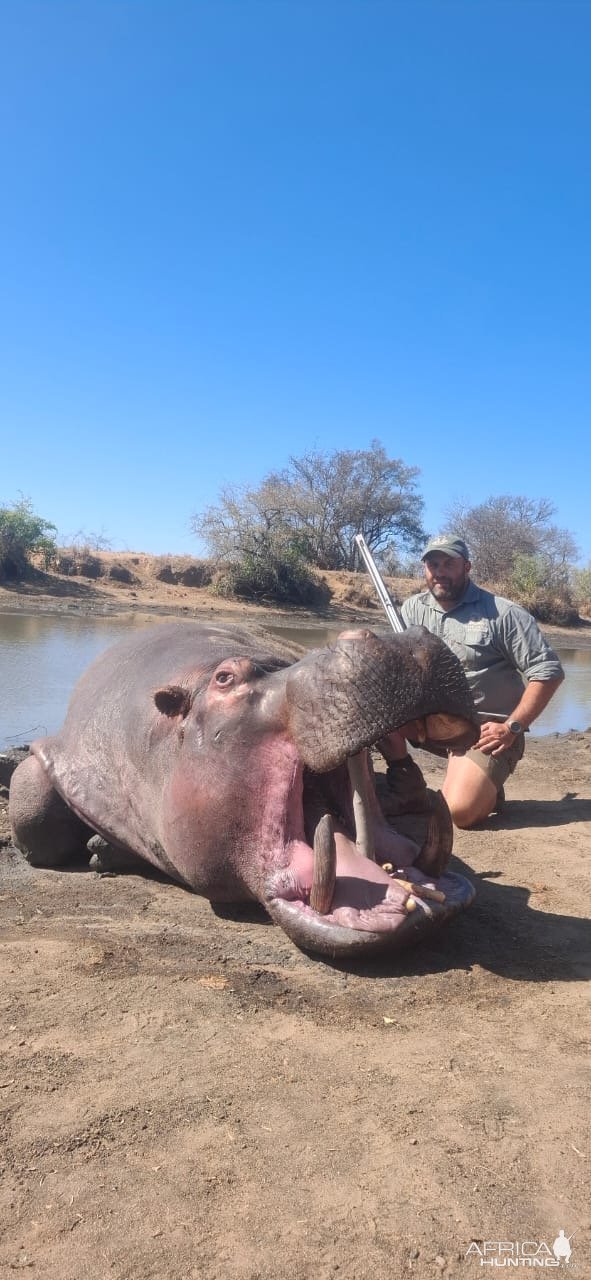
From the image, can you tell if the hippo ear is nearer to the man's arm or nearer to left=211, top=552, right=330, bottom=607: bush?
the man's arm

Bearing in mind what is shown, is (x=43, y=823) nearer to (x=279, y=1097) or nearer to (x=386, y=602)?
(x=279, y=1097)

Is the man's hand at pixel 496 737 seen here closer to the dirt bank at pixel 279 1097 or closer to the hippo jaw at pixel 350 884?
the dirt bank at pixel 279 1097

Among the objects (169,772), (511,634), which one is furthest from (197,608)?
(169,772)

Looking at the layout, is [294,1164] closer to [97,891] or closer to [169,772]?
[169,772]

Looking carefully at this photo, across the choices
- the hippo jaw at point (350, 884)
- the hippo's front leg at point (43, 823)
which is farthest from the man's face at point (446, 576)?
the hippo's front leg at point (43, 823)

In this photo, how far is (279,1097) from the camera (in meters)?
2.24

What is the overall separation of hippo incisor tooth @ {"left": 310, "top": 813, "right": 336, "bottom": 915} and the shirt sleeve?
2856 millimetres

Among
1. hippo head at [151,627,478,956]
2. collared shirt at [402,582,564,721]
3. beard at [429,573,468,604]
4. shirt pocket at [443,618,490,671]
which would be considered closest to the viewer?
hippo head at [151,627,478,956]

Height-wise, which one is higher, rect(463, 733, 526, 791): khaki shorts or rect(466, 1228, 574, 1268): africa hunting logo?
rect(463, 733, 526, 791): khaki shorts

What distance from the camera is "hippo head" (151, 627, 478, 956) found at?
2805 millimetres

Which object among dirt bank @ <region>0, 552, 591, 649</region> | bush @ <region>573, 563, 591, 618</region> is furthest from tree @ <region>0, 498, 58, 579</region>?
bush @ <region>573, 563, 591, 618</region>

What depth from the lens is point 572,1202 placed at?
6.04 ft

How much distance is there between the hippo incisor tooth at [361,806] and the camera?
124 inches

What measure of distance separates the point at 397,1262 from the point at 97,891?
2496mm
